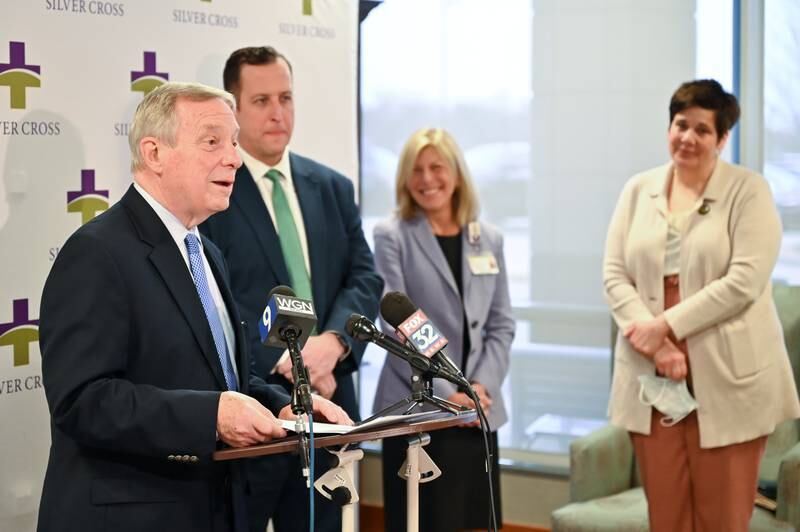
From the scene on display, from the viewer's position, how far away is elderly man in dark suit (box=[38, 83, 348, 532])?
232 centimetres

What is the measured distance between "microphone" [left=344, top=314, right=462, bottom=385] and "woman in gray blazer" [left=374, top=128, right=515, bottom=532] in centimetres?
188

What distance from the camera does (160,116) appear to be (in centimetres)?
257

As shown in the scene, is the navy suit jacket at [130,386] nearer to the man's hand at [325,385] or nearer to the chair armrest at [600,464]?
the man's hand at [325,385]

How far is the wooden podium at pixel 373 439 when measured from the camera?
2168 mm

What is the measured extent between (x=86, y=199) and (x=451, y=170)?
166 cm

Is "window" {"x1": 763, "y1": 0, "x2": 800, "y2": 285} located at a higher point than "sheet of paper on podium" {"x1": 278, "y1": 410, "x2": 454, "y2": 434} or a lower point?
higher

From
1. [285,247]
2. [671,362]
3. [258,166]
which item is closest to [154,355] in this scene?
[285,247]

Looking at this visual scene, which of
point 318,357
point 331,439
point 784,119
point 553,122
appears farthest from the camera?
point 553,122

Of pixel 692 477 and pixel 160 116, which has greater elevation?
pixel 160 116

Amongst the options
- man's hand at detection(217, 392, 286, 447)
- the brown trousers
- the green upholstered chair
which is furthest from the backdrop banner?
the green upholstered chair

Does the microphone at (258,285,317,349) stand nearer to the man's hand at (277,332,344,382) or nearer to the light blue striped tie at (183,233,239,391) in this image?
the light blue striped tie at (183,233,239,391)

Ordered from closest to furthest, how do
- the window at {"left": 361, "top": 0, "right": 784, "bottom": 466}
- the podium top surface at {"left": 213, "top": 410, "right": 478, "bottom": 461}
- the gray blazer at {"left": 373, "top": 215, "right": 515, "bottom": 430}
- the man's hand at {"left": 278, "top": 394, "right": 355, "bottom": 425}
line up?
the podium top surface at {"left": 213, "top": 410, "right": 478, "bottom": 461} → the man's hand at {"left": 278, "top": 394, "right": 355, "bottom": 425} → the gray blazer at {"left": 373, "top": 215, "right": 515, "bottom": 430} → the window at {"left": 361, "top": 0, "right": 784, "bottom": 466}

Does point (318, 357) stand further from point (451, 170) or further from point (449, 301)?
point (451, 170)

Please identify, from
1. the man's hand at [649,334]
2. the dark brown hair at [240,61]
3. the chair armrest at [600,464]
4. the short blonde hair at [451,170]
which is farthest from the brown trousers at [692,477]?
the dark brown hair at [240,61]
